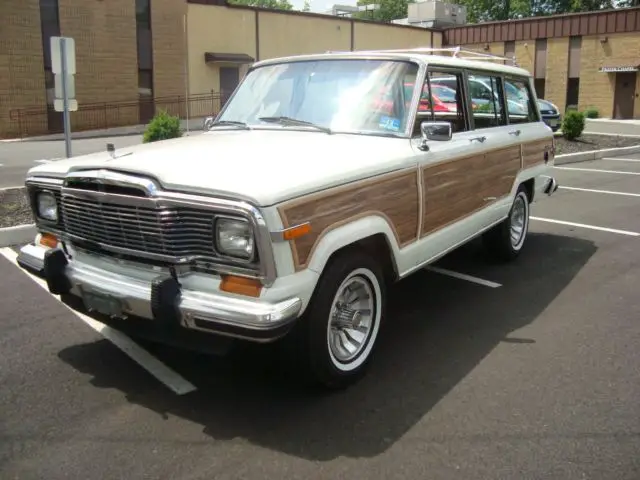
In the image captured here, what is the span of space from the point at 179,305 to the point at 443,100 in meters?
2.84

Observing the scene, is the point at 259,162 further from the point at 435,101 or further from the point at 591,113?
the point at 591,113

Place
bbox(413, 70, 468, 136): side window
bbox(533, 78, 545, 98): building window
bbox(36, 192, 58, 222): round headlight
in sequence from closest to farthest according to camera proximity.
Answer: bbox(36, 192, 58, 222): round headlight
bbox(413, 70, 468, 136): side window
bbox(533, 78, 545, 98): building window

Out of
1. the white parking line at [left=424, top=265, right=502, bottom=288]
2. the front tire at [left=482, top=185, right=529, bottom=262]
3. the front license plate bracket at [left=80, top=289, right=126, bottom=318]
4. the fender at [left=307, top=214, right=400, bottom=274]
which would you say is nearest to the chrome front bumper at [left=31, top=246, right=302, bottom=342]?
the front license plate bracket at [left=80, top=289, right=126, bottom=318]

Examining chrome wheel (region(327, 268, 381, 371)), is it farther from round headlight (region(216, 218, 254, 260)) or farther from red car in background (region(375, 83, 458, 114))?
red car in background (region(375, 83, 458, 114))

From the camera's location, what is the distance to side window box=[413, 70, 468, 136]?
466 centimetres

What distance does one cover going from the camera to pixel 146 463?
308cm

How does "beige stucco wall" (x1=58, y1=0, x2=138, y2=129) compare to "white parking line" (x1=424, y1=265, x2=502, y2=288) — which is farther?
"beige stucco wall" (x1=58, y1=0, x2=138, y2=129)

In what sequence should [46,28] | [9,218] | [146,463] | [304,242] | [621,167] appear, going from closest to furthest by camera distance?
[146,463]
[304,242]
[9,218]
[621,167]
[46,28]

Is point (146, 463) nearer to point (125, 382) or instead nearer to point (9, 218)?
point (125, 382)

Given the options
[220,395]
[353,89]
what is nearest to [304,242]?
[220,395]

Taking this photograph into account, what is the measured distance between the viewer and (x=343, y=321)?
3.83 metres

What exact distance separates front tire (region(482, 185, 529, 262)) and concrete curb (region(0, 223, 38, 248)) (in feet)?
16.8

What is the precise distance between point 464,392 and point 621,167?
42.3ft

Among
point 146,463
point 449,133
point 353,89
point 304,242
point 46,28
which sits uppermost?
point 46,28
